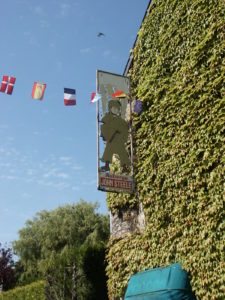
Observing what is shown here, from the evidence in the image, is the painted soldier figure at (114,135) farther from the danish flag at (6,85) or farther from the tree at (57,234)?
the tree at (57,234)

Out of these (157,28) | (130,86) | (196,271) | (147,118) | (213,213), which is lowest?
(196,271)

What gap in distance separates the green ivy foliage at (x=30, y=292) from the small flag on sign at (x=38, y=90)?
7.36m

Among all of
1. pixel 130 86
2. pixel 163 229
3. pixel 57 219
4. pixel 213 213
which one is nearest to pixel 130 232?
pixel 163 229

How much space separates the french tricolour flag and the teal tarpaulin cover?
4800 mm

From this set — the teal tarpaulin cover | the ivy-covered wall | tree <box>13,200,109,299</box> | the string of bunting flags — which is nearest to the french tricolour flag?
the string of bunting flags

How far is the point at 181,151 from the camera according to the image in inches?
294

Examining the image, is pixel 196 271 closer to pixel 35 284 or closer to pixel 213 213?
pixel 213 213

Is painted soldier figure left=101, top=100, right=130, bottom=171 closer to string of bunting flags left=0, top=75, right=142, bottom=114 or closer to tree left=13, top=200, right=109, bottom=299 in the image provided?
string of bunting flags left=0, top=75, right=142, bottom=114

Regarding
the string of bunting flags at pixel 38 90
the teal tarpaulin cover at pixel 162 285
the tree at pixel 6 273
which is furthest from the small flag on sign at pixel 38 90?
the tree at pixel 6 273

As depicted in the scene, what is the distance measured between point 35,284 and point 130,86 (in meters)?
8.89

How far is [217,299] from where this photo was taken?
239 inches

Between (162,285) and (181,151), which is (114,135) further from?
(162,285)

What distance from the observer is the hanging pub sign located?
27.7ft

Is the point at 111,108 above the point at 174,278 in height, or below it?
above
